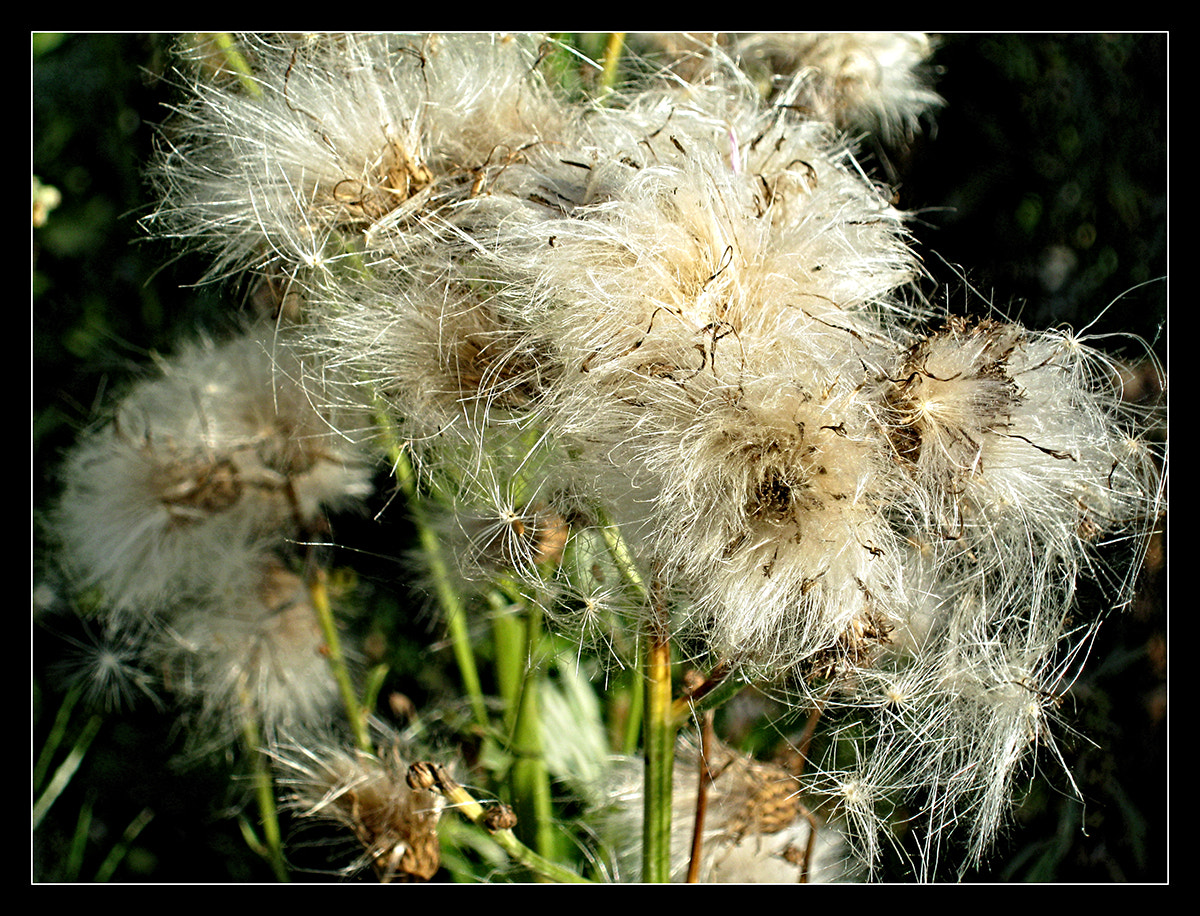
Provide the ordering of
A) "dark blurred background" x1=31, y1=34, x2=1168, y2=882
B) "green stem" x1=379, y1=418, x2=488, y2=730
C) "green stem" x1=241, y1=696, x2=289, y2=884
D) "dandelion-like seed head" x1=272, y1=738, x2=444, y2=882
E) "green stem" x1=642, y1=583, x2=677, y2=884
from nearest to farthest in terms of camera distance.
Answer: "green stem" x1=642, y1=583, x2=677, y2=884, "green stem" x1=379, y1=418, x2=488, y2=730, "dandelion-like seed head" x1=272, y1=738, x2=444, y2=882, "green stem" x1=241, y1=696, x2=289, y2=884, "dark blurred background" x1=31, y1=34, x2=1168, y2=882

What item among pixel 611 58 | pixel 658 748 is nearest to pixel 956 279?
pixel 611 58

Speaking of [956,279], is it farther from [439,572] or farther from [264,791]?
[264,791]

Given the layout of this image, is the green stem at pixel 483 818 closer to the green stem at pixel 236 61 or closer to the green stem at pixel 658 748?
the green stem at pixel 658 748

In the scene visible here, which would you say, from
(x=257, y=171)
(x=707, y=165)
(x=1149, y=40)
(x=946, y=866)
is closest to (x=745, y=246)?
(x=707, y=165)

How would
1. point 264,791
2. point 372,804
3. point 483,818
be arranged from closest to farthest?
point 483,818, point 372,804, point 264,791

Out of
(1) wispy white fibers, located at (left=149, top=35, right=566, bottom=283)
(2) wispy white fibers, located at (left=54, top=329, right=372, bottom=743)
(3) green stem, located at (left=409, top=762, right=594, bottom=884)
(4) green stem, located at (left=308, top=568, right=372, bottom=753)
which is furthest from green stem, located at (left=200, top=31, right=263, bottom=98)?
(3) green stem, located at (left=409, top=762, right=594, bottom=884)

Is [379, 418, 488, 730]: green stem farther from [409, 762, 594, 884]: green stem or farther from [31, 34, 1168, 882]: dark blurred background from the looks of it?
[31, 34, 1168, 882]: dark blurred background

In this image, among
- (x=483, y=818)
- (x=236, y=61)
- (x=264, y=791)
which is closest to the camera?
(x=483, y=818)
